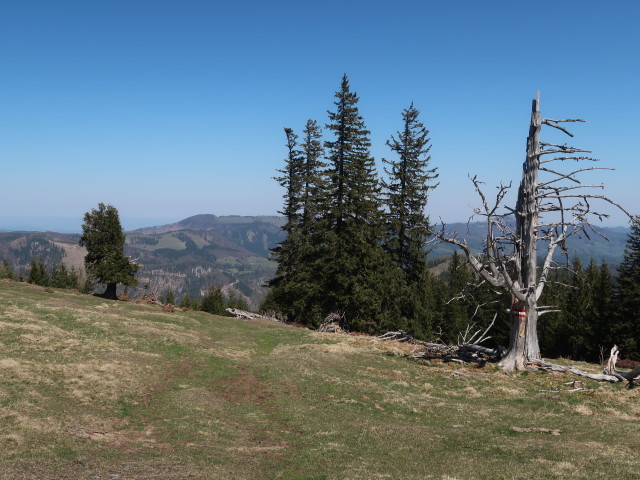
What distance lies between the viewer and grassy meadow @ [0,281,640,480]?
40.2 feet

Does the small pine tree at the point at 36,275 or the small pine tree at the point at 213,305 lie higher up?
the small pine tree at the point at 36,275

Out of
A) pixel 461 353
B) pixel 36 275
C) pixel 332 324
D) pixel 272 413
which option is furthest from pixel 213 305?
pixel 272 413

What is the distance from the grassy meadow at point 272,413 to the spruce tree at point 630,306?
33.6 meters

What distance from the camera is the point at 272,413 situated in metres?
18.7

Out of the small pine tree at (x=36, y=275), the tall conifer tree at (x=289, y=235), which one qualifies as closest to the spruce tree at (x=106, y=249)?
the tall conifer tree at (x=289, y=235)

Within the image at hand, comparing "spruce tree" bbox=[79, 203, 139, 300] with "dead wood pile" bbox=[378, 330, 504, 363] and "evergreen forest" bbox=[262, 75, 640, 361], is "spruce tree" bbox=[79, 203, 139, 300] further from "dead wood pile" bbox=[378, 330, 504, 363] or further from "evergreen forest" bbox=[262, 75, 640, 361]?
"dead wood pile" bbox=[378, 330, 504, 363]

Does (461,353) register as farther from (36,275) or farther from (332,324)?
(36,275)

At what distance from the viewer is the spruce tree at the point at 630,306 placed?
48.2 metres

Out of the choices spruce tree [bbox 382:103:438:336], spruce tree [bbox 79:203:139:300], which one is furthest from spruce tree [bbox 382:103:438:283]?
spruce tree [bbox 79:203:139:300]

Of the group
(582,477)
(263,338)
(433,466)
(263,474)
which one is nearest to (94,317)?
(263,338)

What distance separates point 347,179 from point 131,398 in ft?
101

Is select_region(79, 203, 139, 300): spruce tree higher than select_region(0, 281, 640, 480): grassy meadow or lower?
higher

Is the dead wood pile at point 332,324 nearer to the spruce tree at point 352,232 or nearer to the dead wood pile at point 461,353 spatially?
the spruce tree at point 352,232

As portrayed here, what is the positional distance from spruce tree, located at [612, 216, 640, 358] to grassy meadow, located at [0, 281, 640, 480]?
110 ft
